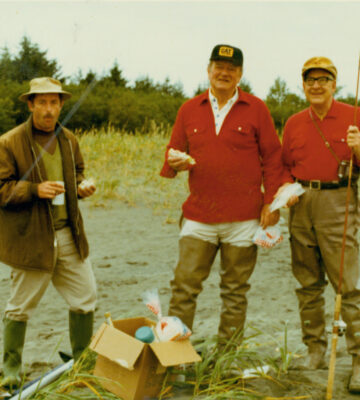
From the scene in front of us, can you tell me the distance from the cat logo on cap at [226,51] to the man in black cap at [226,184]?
0.05 m

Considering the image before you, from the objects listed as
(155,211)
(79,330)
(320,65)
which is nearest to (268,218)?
(320,65)

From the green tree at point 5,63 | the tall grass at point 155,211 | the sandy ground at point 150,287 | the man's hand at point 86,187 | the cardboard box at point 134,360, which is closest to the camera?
the cardboard box at point 134,360

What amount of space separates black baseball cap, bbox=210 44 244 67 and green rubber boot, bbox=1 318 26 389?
220 cm

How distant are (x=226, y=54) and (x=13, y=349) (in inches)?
95.6

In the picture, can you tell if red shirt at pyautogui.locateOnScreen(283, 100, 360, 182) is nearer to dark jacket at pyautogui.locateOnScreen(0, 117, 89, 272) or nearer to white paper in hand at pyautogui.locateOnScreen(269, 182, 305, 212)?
white paper in hand at pyautogui.locateOnScreen(269, 182, 305, 212)

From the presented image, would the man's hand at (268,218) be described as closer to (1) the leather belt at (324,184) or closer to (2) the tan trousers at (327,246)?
(2) the tan trousers at (327,246)

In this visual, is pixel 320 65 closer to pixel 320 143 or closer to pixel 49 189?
pixel 320 143

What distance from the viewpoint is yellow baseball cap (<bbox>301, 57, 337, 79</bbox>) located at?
357cm

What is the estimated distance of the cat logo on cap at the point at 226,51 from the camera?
11.9 ft

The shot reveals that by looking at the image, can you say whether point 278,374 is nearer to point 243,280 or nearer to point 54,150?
point 243,280

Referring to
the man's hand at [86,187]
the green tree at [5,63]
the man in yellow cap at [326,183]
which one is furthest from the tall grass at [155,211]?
the green tree at [5,63]

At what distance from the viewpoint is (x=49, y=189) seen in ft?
11.6

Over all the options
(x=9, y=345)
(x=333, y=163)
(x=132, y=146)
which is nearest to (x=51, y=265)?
(x=9, y=345)

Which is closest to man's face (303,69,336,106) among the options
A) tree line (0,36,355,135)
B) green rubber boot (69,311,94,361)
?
green rubber boot (69,311,94,361)
